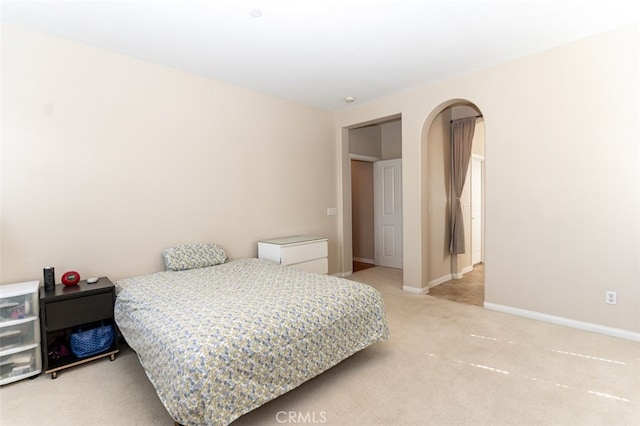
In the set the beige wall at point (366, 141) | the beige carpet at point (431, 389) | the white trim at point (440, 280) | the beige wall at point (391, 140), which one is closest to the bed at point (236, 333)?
the beige carpet at point (431, 389)

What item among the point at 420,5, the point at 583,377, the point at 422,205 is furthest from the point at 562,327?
the point at 420,5

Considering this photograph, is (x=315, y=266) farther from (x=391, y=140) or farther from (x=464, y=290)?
(x=391, y=140)

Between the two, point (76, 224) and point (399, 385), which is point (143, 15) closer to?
point (76, 224)

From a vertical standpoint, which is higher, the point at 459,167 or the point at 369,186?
the point at 459,167

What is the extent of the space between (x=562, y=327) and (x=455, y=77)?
2859 millimetres

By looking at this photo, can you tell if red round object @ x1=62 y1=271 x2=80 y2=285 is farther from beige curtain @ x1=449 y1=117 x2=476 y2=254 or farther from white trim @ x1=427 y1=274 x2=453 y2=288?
beige curtain @ x1=449 y1=117 x2=476 y2=254

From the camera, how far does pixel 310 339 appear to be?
1.99 metres

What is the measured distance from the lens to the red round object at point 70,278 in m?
2.51

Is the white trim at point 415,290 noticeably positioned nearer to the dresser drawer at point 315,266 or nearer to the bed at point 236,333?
the dresser drawer at point 315,266

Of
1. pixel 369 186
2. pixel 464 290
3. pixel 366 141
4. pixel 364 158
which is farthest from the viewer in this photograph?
pixel 369 186

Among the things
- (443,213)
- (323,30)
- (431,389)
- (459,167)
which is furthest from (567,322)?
(323,30)

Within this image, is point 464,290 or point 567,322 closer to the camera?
point 567,322

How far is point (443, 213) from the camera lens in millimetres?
4723

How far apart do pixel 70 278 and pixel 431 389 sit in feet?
9.37
